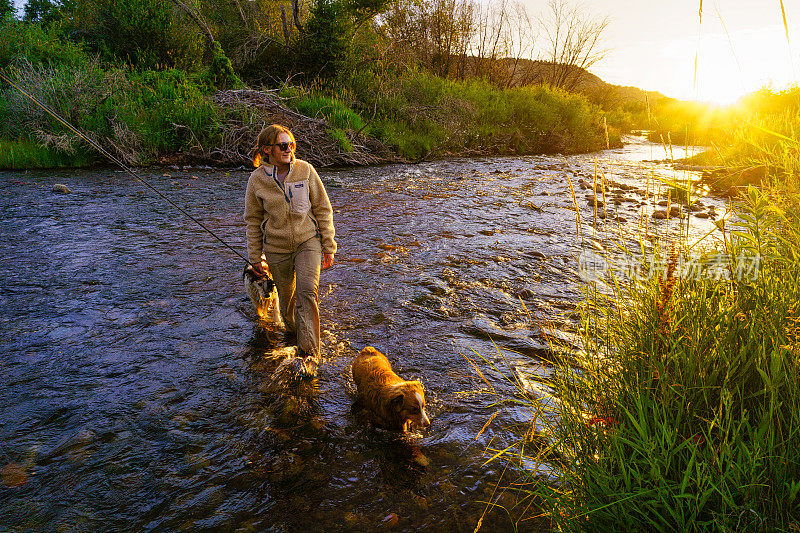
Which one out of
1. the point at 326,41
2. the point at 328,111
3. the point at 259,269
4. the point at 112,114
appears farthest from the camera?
the point at 326,41

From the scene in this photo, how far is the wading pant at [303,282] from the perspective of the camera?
14.6 feet

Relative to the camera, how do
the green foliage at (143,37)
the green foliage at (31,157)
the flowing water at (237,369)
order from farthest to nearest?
1. the green foliage at (143,37)
2. the green foliage at (31,157)
3. the flowing water at (237,369)

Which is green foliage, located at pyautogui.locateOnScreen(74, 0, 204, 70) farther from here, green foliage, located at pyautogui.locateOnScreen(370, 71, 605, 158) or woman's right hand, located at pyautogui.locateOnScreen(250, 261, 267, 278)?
woman's right hand, located at pyautogui.locateOnScreen(250, 261, 267, 278)

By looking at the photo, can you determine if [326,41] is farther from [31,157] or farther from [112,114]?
[31,157]

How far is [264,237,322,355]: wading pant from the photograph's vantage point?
444 cm

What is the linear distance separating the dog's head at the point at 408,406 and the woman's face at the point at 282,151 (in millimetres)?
2351

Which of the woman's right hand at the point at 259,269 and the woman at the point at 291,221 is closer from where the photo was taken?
the woman at the point at 291,221

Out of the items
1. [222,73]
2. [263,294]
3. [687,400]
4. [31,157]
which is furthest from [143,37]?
[687,400]

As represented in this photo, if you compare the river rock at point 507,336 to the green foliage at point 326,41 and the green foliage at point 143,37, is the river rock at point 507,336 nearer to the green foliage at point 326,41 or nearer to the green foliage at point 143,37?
the green foliage at point 326,41

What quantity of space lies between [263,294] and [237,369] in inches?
34.2

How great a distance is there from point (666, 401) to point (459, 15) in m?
32.3

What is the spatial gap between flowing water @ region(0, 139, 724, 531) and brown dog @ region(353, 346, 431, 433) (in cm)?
15

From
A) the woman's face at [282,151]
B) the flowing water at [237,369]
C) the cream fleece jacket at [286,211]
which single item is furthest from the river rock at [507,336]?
the woman's face at [282,151]

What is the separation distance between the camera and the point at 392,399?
3.44 metres
